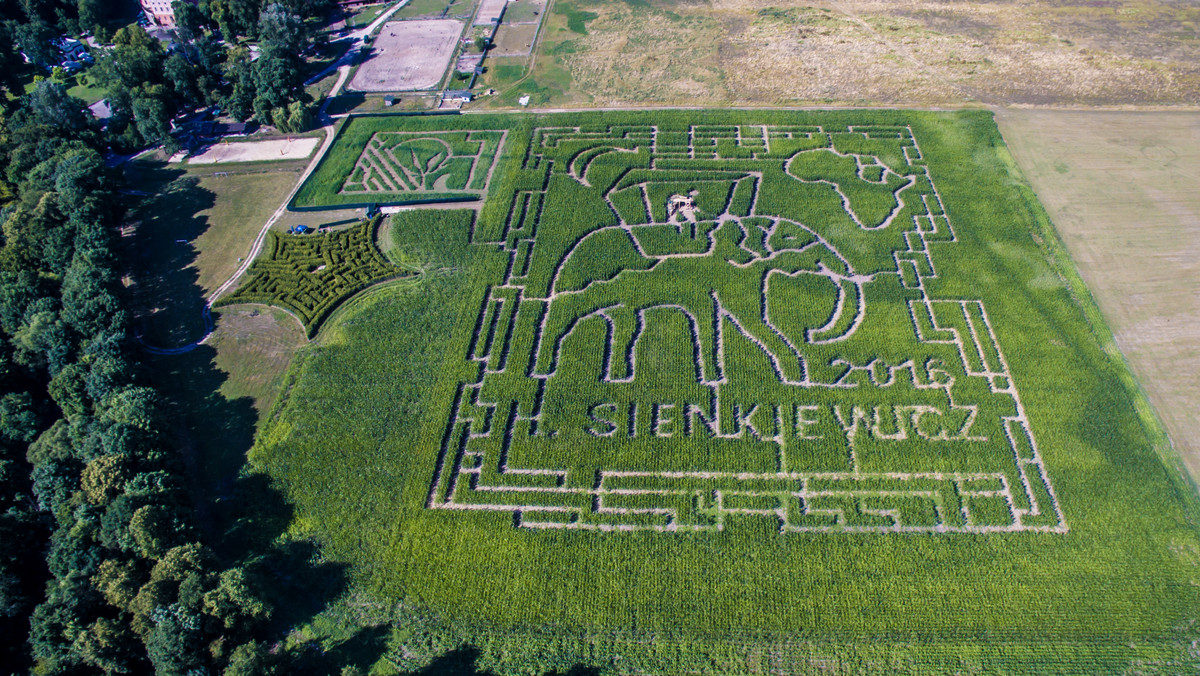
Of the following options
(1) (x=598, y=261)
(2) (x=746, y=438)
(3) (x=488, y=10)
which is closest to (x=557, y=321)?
(1) (x=598, y=261)

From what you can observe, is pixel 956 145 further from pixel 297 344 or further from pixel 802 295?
pixel 297 344

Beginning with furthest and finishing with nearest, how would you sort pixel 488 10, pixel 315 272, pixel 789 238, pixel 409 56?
pixel 488 10
pixel 409 56
pixel 789 238
pixel 315 272

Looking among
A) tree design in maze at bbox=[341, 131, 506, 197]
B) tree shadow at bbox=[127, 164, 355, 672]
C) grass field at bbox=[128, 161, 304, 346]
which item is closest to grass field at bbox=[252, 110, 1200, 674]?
tree shadow at bbox=[127, 164, 355, 672]

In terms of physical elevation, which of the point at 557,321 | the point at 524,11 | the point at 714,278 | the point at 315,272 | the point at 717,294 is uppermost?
the point at 524,11

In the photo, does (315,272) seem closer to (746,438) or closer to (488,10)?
(746,438)

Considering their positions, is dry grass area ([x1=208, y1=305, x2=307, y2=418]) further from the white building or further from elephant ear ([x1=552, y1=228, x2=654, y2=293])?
the white building

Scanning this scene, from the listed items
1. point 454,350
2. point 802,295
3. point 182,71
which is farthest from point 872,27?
point 182,71
